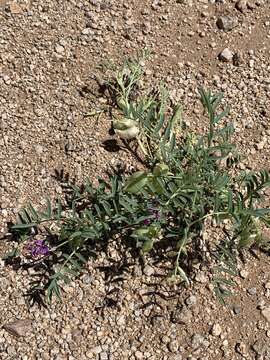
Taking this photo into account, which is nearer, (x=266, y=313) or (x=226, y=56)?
(x=266, y=313)

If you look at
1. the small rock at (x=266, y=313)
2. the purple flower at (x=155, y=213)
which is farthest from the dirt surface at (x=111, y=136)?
the purple flower at (x=155, y=213)

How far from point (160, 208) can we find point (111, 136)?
0.58 m

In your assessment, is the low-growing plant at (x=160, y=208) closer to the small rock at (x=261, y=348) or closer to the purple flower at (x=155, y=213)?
the purple flower at (x=155, y=213)

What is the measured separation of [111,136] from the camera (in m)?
2.66

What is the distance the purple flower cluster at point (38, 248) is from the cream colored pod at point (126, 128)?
526mm

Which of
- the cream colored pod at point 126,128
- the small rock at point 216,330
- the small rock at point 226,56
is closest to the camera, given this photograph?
the small rock at point 216,330

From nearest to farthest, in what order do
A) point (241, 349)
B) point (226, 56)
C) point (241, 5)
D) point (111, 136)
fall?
1. point (241, 349)
2. point (111, 136)
3. point (226, 56)
4. point (241, 5)

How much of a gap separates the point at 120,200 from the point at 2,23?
120 cm

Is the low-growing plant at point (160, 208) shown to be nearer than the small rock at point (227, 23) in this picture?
Yes

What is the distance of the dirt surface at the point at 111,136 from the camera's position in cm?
234

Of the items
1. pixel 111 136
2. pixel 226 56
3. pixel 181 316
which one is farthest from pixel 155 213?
pixel 226 56

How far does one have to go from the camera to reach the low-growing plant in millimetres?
2203

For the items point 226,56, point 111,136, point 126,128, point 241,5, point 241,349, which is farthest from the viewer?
point 241,5

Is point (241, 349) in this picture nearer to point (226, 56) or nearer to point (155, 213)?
point (155, 213)
